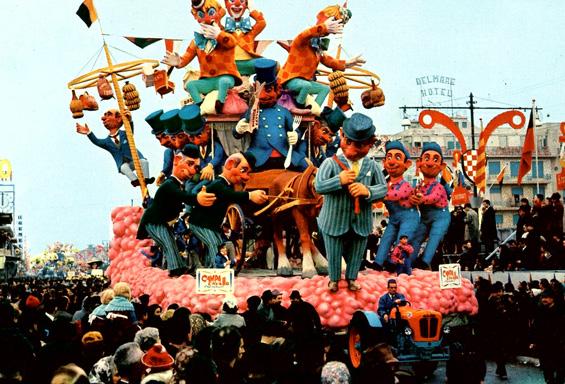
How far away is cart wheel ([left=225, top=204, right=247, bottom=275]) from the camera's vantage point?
18031 mm

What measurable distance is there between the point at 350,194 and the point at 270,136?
473 cm

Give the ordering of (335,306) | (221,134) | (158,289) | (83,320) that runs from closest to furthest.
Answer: (83,320) → (335,306) → (158,289) → (221,134)

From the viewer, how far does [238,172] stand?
57.1 ft

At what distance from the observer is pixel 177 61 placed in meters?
21.3

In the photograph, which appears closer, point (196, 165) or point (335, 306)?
point (335, 306)

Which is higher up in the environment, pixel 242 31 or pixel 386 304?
pixel 242 31

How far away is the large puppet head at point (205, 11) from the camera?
20656mm

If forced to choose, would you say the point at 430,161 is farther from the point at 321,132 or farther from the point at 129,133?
the point at 129,133

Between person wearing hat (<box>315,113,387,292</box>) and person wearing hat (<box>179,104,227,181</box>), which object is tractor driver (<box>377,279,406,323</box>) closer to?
person wearing hat (<box>315,113,387,292</box>)

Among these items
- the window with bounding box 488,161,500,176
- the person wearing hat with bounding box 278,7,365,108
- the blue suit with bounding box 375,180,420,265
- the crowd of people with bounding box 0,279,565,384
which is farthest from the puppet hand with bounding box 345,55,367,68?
the window with bounding box 488,161,500,176

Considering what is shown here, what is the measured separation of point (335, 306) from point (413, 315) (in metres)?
2.49

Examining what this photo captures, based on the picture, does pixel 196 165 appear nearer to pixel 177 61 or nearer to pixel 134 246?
pixel 177 61

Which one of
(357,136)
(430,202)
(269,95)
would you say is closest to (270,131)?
(269,95)

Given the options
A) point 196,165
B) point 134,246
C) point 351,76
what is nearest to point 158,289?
point 196,165
